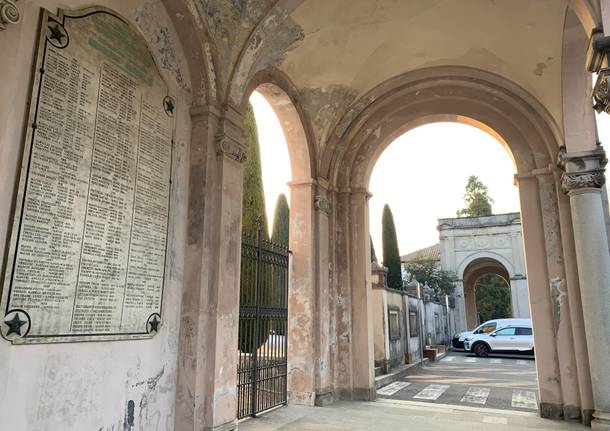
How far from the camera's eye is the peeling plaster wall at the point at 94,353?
3.08 meters

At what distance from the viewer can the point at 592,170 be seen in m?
6.80

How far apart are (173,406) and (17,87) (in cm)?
328

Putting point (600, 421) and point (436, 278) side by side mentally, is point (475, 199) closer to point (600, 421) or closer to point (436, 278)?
point (436, 278)

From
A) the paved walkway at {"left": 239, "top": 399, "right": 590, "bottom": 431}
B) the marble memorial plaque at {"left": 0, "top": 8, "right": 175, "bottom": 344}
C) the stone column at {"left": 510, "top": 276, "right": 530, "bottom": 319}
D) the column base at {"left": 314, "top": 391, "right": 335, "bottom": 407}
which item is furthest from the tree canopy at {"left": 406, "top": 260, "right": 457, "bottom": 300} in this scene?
the marble memorial plaque at {"left": 0, "top": 8, "right": 175, "bottom": 344}

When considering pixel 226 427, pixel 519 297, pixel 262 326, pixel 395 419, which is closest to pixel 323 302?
pixel 262 326

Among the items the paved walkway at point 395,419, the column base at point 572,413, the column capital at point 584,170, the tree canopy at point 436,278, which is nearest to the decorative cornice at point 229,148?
the paved walkway at point 395,419

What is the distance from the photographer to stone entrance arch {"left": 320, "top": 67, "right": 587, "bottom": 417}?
23.4 feet

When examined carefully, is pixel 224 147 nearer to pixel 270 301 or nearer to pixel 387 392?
pixel 270 301

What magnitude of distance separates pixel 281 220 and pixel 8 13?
14833 millimetres

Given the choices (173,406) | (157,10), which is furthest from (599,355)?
(157,10)

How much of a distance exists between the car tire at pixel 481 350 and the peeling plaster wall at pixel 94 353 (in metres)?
17.8

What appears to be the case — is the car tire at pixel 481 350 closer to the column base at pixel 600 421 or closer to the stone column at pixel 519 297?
the stone column at pixel 519 297

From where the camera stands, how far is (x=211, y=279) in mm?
4898

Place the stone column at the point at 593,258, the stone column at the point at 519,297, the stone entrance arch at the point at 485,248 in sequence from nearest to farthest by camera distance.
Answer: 1. the stone column at the point at 593,258
2. the stone column at the point at 519,297
3. the stone entrance arch at the point at 485,248
